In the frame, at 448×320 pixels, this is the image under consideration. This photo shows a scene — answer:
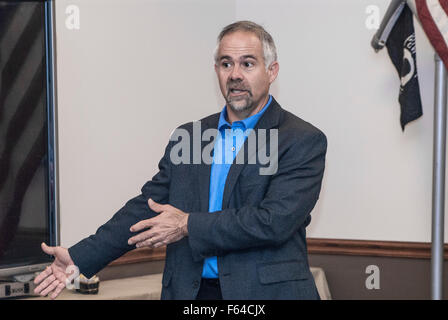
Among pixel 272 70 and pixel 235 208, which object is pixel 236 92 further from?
pixel 235 208

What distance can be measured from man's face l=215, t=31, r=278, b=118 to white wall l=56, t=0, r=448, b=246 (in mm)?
990

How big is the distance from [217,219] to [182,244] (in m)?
0.24

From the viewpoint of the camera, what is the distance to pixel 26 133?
6.79 ft

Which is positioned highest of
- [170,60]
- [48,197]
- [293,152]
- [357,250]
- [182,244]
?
[170,60]

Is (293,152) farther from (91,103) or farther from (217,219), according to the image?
(91,103)

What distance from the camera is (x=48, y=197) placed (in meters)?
2.09

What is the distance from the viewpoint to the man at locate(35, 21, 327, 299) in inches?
71.6

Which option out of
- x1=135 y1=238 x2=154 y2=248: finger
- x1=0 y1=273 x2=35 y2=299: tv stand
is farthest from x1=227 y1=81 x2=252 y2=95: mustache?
x1=0 y1=273 x2=35 y2=299: tv stand

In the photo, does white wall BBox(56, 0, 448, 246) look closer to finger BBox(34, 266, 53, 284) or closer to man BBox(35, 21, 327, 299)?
finger BBox(34, 266, 53, 284)

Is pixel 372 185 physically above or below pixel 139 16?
below

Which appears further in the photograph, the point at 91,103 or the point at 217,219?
the point at 91,103

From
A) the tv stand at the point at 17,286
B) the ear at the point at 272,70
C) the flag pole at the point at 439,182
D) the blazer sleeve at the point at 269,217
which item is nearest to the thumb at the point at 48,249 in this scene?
the tv stand at the point at 17,286

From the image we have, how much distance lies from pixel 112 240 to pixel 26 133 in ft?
1.50

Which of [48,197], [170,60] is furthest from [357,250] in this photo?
[48,197]
